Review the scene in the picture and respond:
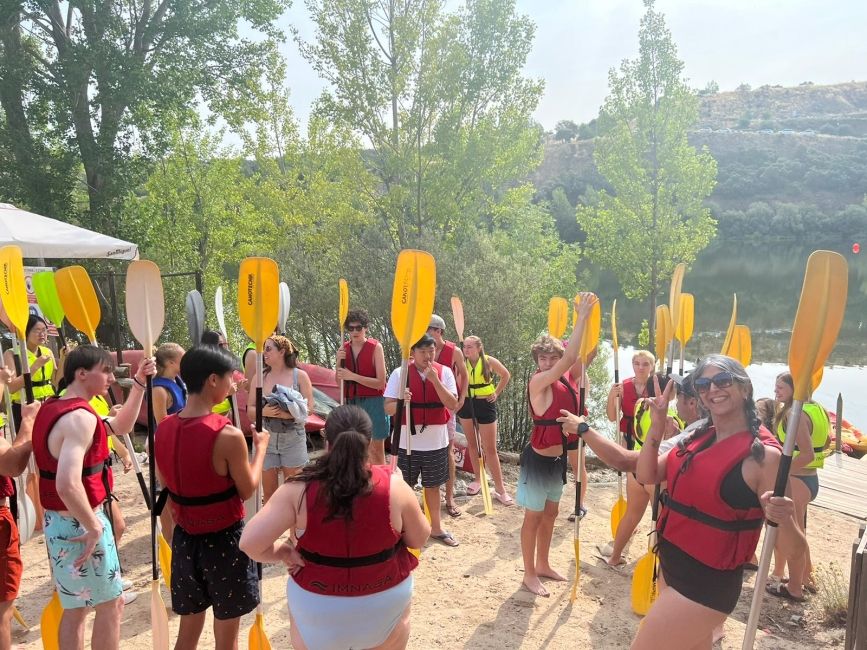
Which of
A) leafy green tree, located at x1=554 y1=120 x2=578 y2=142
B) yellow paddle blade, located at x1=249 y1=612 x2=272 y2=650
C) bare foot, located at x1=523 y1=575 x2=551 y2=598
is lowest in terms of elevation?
bare foot, located at x1=523 y1=575 x2=551 y2=598

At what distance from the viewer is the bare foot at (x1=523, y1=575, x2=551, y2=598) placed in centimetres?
425

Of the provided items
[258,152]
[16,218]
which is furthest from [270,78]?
[16,218]

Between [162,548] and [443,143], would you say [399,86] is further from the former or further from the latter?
[162,548]

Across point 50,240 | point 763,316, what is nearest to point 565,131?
point 763,316

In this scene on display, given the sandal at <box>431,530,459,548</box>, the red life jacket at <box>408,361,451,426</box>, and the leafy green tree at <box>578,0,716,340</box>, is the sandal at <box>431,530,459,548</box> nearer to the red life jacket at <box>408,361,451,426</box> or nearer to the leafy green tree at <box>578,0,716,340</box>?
the red life jacket at <box>408,361,451,426</box>

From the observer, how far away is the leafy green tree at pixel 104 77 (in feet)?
40.9

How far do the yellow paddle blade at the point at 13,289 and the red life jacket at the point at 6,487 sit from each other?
1.18 metres

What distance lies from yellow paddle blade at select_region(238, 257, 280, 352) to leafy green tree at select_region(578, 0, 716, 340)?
11.2 meters

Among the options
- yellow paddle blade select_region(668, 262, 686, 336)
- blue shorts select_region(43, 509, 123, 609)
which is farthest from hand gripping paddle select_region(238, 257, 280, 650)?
yellow paddle blade select_region(668, 262, 686, 336)

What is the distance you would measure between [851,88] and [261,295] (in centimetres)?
16258

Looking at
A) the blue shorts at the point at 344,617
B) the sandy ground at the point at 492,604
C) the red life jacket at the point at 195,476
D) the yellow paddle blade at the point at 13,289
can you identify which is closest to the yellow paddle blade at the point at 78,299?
the yellow paddle blade at the point at 13,289

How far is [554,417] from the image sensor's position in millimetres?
4004

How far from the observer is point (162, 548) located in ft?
12.2

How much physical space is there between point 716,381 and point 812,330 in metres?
0.39
